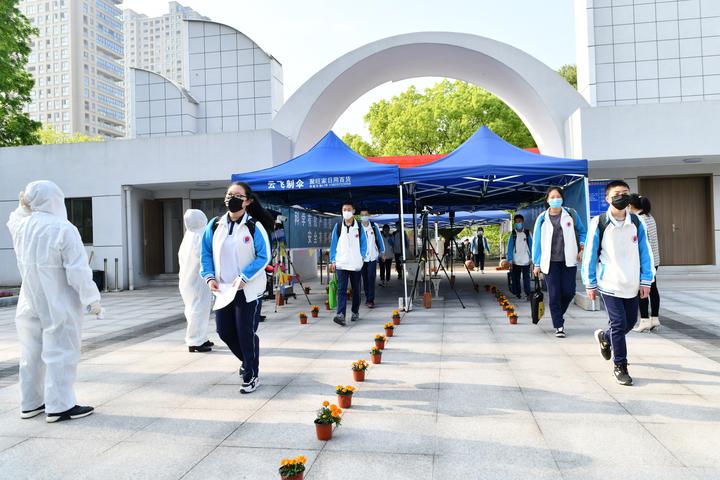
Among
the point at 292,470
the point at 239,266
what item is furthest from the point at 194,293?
the point at 292,470

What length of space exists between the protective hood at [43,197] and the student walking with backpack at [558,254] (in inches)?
196

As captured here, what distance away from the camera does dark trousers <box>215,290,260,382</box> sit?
4090 millimetres

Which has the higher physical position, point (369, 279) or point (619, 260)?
point (619, 260)

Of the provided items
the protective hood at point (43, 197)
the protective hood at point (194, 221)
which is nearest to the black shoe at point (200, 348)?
the protective hood at point (194, 221)

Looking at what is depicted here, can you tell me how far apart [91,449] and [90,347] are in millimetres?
3671

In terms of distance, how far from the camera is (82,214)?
49.5 ft

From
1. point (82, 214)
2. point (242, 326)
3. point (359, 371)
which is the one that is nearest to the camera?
point (242, 326)

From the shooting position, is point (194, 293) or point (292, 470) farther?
point (194, 293)

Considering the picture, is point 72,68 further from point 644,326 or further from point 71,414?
point 644,326

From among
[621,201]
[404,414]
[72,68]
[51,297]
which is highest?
[72,68]

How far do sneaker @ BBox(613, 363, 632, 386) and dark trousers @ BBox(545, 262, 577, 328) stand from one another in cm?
188

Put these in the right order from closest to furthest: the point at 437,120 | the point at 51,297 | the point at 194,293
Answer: the point at 51,297 → the point at 194,293 → the point at 437,120

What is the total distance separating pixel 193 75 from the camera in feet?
55.1

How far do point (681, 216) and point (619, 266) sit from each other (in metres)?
11.6
